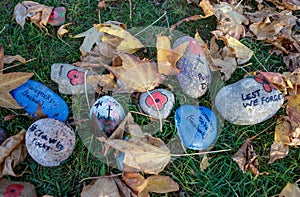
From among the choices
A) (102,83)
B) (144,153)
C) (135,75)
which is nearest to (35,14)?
(102,83)

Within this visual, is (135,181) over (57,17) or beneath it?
beneath

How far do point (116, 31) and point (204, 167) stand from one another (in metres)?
0.88

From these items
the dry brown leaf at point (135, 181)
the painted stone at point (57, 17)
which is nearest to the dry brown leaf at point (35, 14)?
the painted stone at point (57, 17)

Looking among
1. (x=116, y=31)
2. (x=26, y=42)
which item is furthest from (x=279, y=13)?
(x=26, y=42)

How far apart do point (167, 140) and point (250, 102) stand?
46 cm

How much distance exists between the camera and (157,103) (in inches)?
82.6

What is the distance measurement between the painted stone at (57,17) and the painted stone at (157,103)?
0.76 metres

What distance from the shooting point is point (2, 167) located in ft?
6.24

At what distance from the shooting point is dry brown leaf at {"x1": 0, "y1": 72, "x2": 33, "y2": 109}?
208 centimetres

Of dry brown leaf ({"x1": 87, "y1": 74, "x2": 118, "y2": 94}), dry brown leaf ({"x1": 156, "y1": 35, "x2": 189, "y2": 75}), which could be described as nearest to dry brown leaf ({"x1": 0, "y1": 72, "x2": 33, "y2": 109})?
dry brown leaf ({"x1": 87, "y1": 74, "x2": 118, "y2": 94})

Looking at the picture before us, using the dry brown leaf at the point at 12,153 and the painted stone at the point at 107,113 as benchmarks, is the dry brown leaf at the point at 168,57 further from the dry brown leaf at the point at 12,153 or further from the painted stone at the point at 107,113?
the dry brown leaf at the point at 12,153

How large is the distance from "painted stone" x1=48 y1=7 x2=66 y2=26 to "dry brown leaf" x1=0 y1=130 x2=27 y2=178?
30.4 inches

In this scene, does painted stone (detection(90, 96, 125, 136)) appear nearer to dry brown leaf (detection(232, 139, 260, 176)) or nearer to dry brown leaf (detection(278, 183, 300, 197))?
dry brown leaf (detection(232, 139, 260, 176))

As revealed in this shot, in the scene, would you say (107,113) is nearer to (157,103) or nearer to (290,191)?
(157,103)
